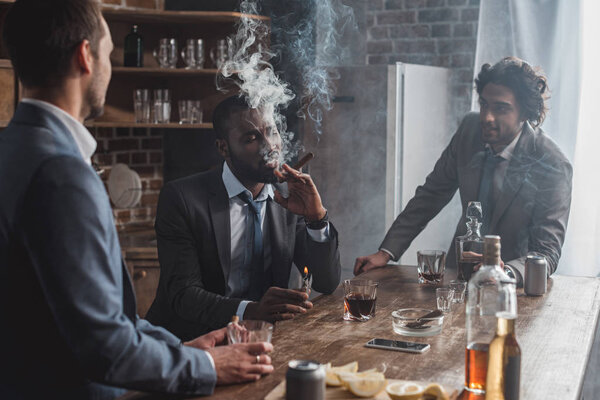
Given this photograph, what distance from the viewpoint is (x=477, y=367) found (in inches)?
55.1

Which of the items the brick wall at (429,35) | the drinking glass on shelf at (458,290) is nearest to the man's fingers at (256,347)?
the drinking glass on shelf at (458,290)

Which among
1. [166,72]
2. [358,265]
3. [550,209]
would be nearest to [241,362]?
[358,265]

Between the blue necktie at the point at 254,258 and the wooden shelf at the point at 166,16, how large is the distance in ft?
6.57

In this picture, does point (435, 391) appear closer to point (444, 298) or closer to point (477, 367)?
point (477, 367)

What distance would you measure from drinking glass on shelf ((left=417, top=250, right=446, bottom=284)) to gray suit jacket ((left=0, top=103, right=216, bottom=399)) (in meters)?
1.24

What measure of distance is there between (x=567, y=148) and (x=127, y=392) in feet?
10.2

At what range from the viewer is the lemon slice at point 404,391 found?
1284mm

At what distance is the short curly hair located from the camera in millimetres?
3041

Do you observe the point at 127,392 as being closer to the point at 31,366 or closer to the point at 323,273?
the point at 31,366

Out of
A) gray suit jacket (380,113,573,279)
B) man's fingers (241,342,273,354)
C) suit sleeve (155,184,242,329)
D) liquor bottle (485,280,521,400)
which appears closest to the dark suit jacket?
suit sleeve (155,184,242,329)

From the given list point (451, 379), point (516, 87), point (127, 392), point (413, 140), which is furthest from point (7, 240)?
point (413, 140)

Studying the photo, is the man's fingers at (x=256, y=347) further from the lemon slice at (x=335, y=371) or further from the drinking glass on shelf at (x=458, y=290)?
the drinking glass on shelf at (x=458, y=290)

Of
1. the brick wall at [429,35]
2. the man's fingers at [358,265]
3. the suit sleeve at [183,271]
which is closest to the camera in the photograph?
the suit sleeve at [183,271]

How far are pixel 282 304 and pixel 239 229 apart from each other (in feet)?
1.88
